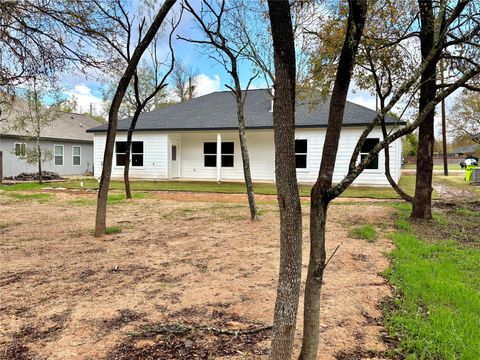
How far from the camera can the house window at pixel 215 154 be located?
1905 cm

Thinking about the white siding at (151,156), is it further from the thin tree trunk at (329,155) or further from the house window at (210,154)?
the thin tree trunk at (329,155)

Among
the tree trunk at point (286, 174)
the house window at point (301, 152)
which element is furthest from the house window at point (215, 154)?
the tree trunk at point (286, 174)

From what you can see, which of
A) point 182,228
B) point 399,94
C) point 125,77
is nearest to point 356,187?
point 182,228

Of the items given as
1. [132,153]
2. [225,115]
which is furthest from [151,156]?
[225,115]

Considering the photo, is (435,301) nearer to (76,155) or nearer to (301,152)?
(301,152)

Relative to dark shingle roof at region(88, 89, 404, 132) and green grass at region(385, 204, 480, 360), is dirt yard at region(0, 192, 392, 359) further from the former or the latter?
dark shingle roof at region(88, 89, 404, 132)

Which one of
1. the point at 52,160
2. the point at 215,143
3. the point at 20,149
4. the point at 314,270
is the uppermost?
the point at 215,143

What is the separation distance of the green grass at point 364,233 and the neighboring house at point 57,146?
17.0 metres

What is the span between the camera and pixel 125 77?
637cm

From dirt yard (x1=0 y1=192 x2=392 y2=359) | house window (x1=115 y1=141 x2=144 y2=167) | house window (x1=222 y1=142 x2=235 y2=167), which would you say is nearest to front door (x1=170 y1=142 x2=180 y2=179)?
house window (x1=115 y1=141 x2=144 y2=167)

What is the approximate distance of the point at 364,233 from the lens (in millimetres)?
6551

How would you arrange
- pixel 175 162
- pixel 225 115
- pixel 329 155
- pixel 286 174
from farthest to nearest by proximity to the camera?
pixel 175 162, pixel 225 115, pixel 329 155, pixel 286 174

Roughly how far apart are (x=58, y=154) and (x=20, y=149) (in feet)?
12.0

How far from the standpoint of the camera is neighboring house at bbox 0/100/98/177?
2009 cm
